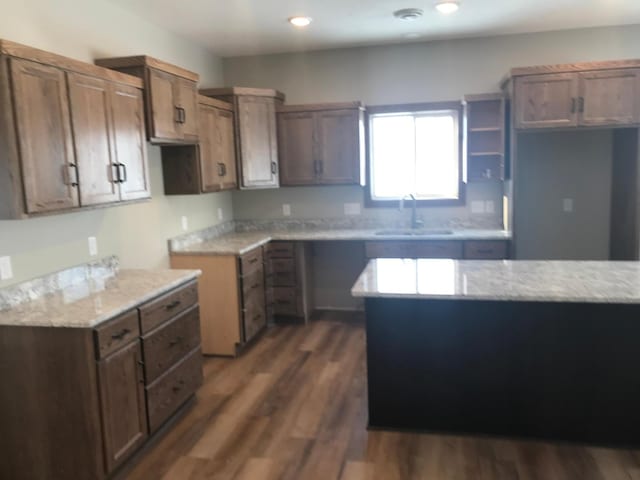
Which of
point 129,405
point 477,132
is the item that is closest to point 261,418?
point 129,405

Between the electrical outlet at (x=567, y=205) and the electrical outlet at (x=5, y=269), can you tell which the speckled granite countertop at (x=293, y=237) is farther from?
the electrical outlet at (x=5, y=269)

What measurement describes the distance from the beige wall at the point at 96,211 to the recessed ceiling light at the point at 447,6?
2.20 m

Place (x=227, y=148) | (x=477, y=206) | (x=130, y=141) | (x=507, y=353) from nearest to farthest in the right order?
(x=507, y=353)
(x=130, y=141)
(x=227, y=148)
(x=477, y=206)

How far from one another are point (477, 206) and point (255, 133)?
7.44 ft

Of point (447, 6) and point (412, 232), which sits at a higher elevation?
point (447, 6)

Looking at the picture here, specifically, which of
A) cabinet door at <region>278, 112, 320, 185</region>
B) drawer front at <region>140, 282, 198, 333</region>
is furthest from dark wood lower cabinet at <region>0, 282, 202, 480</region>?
cabinet door at <region>278, 112, 320, 185</region>

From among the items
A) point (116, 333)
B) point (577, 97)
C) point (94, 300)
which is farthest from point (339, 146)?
point (116, 333)

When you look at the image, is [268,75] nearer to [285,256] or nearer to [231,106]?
[231,106]

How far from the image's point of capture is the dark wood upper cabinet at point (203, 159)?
4.14 metres

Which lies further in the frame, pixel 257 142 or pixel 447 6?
pixel 257 142

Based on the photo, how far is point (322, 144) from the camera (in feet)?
16.8

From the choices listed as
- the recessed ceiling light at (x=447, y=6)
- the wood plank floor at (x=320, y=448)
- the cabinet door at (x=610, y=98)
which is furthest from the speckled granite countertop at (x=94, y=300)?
the cabinet door at (x=610, y=98)

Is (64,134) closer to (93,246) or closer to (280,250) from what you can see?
(93,246)

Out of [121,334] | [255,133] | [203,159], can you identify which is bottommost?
[121,334]
